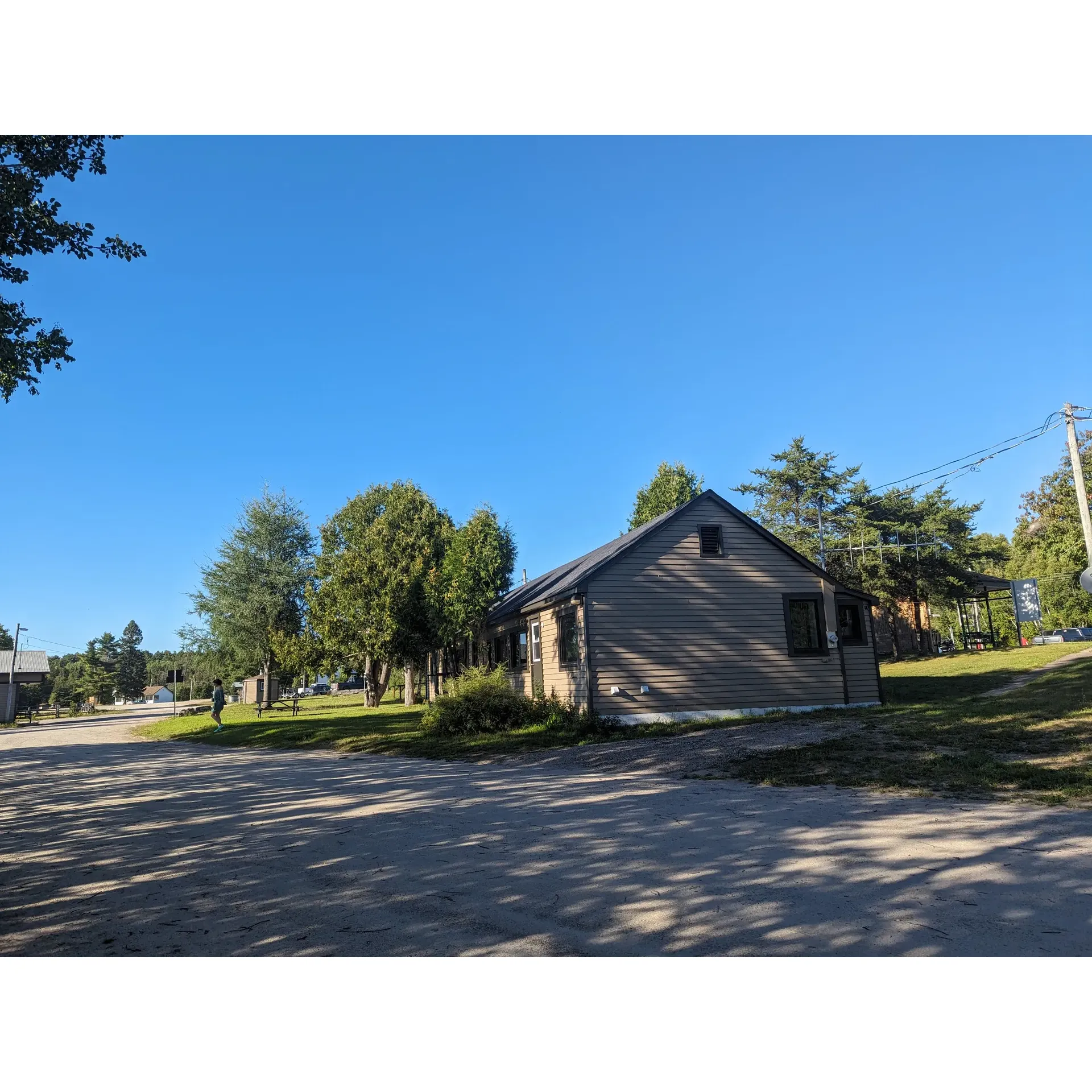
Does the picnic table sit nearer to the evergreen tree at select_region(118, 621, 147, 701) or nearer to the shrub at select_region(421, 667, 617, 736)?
the shrub at select_region(421, 667, 617, 736)

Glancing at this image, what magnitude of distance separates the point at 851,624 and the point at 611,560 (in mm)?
7549

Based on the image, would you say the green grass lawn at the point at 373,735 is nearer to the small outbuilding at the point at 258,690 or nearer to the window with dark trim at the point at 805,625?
the window with dark trim at the point at 805,625

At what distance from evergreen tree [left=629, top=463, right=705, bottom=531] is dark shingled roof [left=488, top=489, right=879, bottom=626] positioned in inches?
673

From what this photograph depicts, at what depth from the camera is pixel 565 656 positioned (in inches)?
778

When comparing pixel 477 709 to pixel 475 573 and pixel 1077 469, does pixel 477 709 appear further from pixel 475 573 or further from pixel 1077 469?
pixel 1077 469

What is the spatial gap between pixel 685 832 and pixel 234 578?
35.8m

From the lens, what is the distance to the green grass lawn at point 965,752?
8617 mm

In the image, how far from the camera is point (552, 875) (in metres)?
5.42

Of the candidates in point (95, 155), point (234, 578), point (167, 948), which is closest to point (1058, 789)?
point (167, 948)

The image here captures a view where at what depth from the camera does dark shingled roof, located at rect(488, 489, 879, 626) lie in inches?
741

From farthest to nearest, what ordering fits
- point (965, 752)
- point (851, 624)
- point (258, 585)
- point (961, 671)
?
point (258, 585) < point (961, 671) < point (851, 624) < point (965, 752)

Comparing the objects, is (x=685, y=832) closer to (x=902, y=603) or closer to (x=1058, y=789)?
(x=1058, y=789)

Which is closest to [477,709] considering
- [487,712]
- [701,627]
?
[487,712]

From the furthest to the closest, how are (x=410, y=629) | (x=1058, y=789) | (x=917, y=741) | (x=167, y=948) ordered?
(x=410, y=629) → (x=917, y=741) → (x=1058, y=789) → (x=167, y=948)
